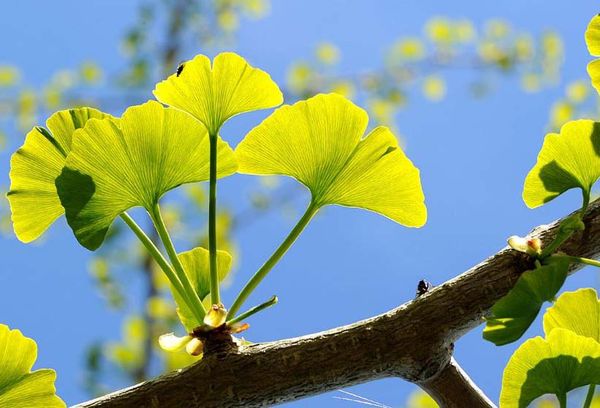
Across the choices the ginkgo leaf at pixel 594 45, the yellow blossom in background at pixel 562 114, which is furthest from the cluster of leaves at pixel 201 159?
the yellow blossom in background at pixel 562 114

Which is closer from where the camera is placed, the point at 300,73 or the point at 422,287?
the point at 422,287

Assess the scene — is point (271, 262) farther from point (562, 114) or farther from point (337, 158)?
point (562, 114)

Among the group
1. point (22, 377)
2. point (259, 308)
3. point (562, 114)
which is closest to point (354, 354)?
point (259, 308)

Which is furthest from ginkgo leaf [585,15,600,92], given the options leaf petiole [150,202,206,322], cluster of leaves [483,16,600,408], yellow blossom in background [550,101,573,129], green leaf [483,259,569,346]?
yellow blossom in background [550,101,573,129]

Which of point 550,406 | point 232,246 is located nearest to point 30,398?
point 550,406

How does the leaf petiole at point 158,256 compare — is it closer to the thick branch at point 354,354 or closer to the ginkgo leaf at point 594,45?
the thick branch at point 354,354

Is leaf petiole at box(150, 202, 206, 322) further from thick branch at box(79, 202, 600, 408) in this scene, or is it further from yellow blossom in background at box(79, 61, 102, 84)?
yellow blossom in background at box(79, 61, 102, 84)
